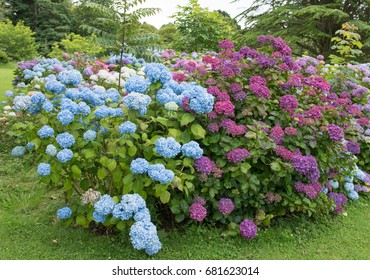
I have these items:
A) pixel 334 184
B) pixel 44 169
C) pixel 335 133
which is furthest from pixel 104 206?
pixel 334 184

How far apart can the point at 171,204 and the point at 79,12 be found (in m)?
28.8

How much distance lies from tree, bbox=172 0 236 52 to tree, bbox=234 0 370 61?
2127 millimetres

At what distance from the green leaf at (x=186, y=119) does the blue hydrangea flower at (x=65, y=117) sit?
0.74 metres

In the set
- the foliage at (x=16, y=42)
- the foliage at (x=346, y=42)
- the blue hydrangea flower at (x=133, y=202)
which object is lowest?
the foliage at (x=16, y=42)

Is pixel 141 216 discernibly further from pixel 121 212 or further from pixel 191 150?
pixel 191 150

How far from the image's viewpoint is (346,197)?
378 cm

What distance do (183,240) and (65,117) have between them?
127 centimetres

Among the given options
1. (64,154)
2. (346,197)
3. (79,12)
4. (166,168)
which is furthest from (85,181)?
(79,12)

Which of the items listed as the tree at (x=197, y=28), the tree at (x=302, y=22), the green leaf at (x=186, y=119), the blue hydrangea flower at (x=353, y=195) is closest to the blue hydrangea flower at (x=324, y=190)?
the blue hydrangea flower at (x=353, y=195)

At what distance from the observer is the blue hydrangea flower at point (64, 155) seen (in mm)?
2332

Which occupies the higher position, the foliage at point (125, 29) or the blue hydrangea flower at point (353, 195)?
the foliage at point (125, 29)

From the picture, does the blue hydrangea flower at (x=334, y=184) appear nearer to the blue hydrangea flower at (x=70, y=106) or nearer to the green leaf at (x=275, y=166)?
the green leaf at (x=275, y=166)

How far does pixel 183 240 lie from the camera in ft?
9.27

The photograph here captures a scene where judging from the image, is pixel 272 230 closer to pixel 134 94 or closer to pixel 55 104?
pixel 134 94
